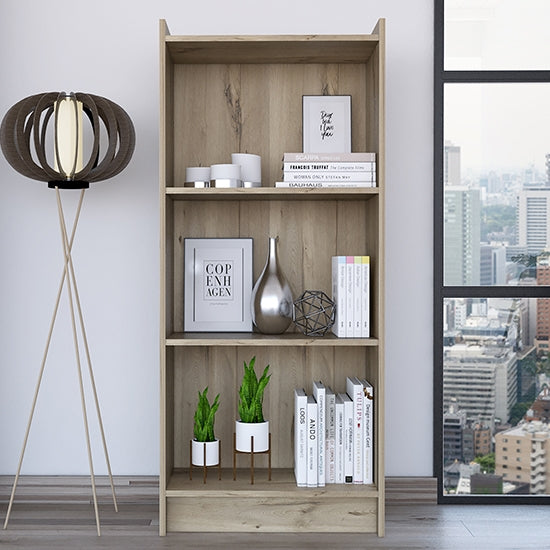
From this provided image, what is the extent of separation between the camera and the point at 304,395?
2.64 metres

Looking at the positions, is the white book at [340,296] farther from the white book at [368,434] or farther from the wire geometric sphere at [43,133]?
the wire geometric sphere at [43,133]

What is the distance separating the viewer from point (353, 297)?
2.57 meters

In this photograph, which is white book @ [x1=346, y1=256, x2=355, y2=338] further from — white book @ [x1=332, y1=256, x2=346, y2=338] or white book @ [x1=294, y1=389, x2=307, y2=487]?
white book @ [x1=294, y1=389, x2=307, y2=487]

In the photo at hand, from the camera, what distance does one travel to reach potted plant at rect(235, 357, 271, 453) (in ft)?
8.48

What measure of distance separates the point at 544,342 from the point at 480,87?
41.8 inches

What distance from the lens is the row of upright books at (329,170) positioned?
2.54 meters

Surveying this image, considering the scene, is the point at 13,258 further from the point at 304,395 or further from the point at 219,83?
the point at 304,395

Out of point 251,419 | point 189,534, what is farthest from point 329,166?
point 189,534

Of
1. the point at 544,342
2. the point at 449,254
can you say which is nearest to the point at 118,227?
the point at 449,254

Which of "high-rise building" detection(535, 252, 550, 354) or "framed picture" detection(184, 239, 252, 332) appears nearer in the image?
"framed picture" detection(184, 239, 252, 332)

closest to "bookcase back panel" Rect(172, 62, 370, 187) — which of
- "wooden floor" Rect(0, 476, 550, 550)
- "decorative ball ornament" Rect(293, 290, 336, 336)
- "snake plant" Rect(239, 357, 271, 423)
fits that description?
"decorative ball ornament" Rect(293, 290, 336, 336)

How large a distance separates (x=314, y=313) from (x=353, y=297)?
0.17m

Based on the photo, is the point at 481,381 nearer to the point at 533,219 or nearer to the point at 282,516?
the point at 533,219

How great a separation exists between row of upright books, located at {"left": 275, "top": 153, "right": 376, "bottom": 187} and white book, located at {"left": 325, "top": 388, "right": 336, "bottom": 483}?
0.78 m
